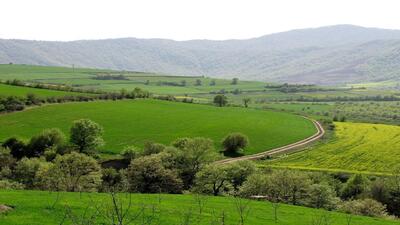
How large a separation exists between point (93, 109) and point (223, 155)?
45599mm

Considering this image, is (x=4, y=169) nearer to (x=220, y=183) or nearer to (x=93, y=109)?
(x=220, y=183)

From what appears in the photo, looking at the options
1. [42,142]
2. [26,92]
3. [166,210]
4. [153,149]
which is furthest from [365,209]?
[26,92]

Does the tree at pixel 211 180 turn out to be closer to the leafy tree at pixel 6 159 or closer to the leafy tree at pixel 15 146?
the leafy tree at pixel 6 159

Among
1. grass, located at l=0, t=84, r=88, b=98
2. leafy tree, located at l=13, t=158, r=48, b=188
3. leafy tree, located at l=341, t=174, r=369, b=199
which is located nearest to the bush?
leafy tree, located at l=341, t=174, r=369, b=199

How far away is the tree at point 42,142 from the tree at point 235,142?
113 feet

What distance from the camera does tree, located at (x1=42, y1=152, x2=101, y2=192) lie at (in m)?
48.5

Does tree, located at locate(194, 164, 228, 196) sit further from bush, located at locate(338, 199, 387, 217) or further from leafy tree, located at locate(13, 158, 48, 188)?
leafy tree, located at locate(13, 158, 48, 188)

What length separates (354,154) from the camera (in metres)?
92.4

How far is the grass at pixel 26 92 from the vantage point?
11969cm

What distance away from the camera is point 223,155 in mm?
92312

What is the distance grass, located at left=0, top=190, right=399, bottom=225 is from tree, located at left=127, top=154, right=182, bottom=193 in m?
17.7

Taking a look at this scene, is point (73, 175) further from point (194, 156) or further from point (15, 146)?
point (15, 146)

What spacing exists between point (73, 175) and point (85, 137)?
29592 millimetres

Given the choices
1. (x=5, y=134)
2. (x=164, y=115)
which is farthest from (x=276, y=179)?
(x=164, y=115)
